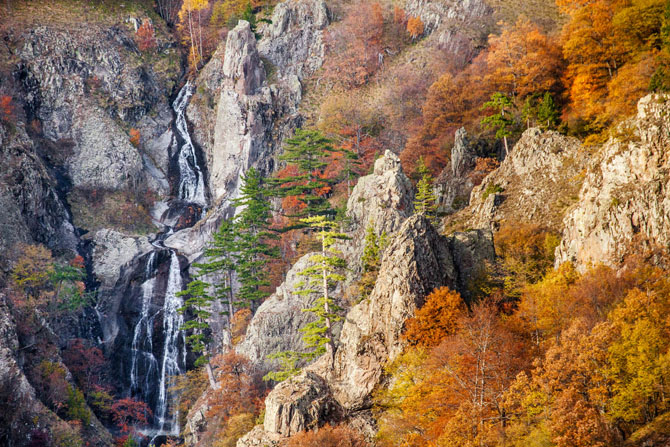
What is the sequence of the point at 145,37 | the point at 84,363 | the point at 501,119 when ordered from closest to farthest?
the point at 501,119, the point at 84,363, the point at 145,37

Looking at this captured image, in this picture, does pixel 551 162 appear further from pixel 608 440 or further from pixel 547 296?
pixel 608 440

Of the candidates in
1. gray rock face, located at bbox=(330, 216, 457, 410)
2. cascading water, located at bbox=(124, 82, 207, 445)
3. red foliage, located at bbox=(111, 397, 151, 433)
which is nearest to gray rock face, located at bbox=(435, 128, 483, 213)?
gray rock face, located at bbox=(330, 216, 457, 410)

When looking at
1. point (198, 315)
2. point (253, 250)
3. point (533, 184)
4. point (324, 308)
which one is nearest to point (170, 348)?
point (198, 315)

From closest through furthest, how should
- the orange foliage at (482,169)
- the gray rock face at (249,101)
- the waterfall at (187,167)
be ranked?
the orange foliage at (482,169), the gray rock face at (249,101), the waterfall at (187,167)

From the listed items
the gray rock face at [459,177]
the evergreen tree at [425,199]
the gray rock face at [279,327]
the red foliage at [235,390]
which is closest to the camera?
the red foliage at [235,390]

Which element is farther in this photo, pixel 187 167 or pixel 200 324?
pixel 187 167

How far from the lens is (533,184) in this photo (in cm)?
4631

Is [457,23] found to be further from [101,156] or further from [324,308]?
[101,156]

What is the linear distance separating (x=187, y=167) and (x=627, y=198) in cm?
7098

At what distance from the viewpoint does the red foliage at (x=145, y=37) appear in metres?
99.4

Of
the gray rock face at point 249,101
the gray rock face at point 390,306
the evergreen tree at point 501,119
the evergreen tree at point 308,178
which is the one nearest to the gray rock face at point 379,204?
the evergreen tree at point 308,178

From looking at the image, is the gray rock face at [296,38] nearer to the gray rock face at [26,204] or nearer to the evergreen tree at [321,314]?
the gray rock face at [26,204]

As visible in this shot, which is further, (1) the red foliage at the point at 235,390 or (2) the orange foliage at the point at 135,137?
(2) the orange foliage at the point at 135,137

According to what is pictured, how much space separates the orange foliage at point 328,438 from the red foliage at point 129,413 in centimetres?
3189
